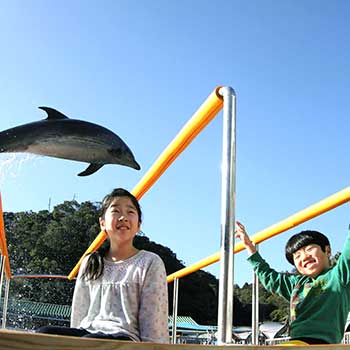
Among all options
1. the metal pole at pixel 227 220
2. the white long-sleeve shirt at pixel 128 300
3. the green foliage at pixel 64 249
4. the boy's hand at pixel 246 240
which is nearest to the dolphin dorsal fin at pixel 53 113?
the white long-sleeve shirt at pixel 128 300

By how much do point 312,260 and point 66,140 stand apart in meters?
1.00

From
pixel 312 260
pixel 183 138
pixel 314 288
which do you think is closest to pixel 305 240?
pixel 312 260

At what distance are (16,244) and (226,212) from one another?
2399 cm

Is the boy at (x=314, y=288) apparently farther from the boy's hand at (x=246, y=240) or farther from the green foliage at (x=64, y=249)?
the green foliage at (x=64, y=249)

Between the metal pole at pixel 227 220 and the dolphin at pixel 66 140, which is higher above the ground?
the dolphin at pixel 66 140

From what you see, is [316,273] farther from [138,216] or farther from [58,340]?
[58,340]

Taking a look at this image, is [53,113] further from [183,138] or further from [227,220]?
[227,220]

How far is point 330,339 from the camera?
1.62m

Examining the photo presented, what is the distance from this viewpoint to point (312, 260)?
73.0 inches

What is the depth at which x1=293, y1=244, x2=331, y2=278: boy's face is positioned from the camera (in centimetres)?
183

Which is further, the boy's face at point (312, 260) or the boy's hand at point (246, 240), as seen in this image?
the boy's hand at point (246, 240)

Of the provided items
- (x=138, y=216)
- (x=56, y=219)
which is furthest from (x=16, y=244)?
(x=138, y=216)

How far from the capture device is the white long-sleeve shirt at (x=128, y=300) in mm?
1401

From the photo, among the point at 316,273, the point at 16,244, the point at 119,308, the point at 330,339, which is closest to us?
the point at 119,308
